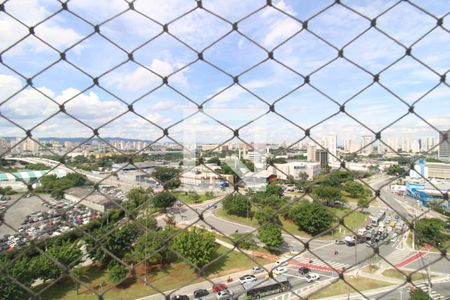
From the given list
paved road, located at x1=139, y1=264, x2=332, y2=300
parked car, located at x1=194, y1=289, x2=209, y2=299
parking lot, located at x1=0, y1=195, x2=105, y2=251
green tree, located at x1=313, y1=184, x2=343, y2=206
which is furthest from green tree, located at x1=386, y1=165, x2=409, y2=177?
green tree, located at x1=313, y1=184, x2=343, y2=206

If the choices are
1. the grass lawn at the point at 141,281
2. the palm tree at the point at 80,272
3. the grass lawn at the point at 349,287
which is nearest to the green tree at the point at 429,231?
the grass lawn at the point at 349,287

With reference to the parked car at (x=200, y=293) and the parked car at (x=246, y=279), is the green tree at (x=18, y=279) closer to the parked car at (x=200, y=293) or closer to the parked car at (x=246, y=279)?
the parked car at (x=200, y=293)

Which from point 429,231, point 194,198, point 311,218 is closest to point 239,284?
point 429,231

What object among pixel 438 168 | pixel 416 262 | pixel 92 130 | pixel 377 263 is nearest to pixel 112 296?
pixel 92 130

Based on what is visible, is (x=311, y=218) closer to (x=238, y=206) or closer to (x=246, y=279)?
(x=238, y=206)

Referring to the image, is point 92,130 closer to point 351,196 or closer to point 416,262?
point 416,262

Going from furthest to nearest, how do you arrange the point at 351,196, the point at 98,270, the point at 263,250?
the point at 351,196
the point at 263,250
the point at 98,270

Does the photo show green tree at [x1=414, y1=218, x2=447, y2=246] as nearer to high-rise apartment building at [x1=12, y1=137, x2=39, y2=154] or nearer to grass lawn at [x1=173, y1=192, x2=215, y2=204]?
high-rise apartment building at [x1=12, y1=137, x2=39, y2=154]
